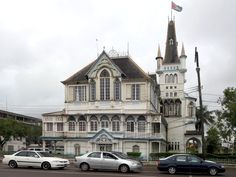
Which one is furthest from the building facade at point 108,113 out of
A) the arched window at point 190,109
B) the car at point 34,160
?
the car at point 34,160

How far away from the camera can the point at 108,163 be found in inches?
1131

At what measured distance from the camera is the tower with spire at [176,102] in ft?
256

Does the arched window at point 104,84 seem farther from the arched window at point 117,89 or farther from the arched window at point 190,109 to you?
the arched window at point 190,109

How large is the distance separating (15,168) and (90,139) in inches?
1172

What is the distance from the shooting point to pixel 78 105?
6172 centimetres

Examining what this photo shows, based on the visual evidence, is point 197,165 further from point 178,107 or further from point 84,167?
point 178,107

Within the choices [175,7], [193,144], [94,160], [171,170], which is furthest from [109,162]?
[193,144]

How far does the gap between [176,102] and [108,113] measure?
24.6 meters

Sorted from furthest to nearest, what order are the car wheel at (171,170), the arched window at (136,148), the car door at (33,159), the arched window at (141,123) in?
the arched window at (141,123), the arched window at (136,148), the car door at (33,159), the car wheel at (171,170)

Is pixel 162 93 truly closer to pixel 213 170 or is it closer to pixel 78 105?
pixel 78 105

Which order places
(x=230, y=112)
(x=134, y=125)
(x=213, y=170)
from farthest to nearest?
(x=134, y=125) < (x=230, y=112) < (x=213, y=170)

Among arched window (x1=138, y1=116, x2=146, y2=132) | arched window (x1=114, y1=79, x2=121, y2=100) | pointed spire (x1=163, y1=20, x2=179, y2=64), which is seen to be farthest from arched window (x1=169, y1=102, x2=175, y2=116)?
arched window (x1=114, y1=79, x2=121, y2=100)

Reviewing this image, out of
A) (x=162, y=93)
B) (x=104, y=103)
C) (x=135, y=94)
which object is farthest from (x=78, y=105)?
(x=162, y=93)

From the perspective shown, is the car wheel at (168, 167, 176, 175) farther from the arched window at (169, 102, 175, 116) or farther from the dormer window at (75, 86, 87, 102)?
the arched window at (169, 102, 175, 116)
